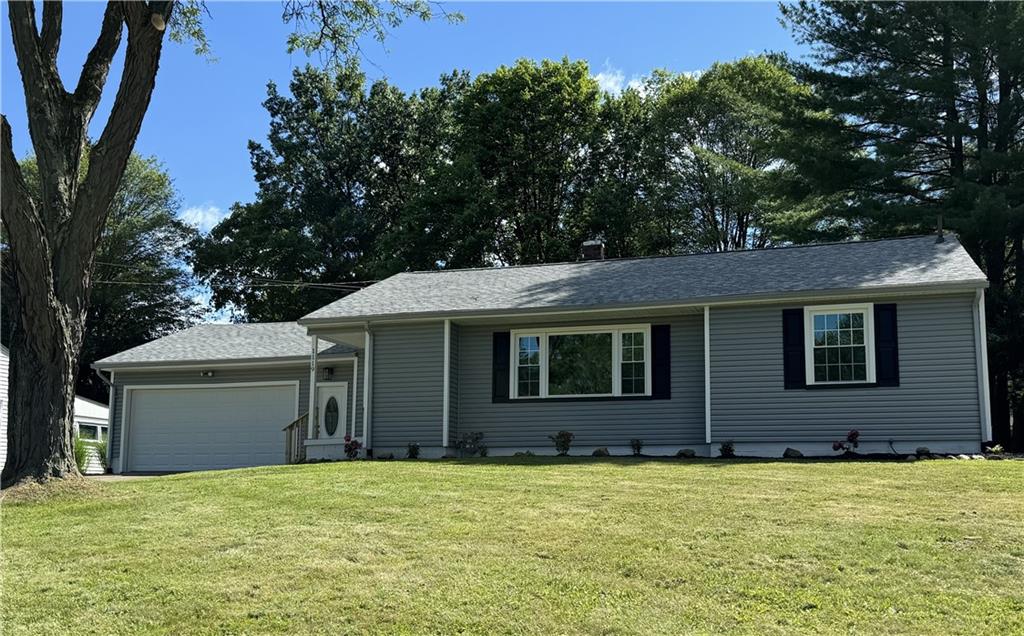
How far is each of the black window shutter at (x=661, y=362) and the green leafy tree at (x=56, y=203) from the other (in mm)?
8809

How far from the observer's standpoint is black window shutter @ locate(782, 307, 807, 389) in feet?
48.8

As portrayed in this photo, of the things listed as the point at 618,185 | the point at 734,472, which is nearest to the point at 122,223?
the point at 618,185

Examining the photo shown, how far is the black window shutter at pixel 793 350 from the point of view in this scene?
14.9 m

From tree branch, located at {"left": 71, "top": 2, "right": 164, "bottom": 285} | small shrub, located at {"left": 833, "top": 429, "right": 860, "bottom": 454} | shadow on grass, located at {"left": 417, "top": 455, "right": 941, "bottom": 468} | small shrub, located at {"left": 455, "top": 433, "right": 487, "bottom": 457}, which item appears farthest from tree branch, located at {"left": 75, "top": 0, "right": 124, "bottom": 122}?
small shrub, located at {"left": 833, "top": 429, "right": 860, "bottom": 454}

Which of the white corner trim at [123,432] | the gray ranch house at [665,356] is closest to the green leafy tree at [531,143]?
the gray ranch house at [665,356]

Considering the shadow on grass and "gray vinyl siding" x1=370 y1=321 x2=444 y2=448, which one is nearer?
the shadow on grass

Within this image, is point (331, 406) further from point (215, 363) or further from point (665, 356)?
point (665, 356)

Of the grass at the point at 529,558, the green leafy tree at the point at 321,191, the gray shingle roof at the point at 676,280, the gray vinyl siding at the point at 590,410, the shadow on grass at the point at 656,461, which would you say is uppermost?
the green leafy tree at the point at 321,191

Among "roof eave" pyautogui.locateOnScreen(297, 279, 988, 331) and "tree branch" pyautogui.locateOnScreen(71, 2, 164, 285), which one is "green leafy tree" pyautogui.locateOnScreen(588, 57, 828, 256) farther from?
"tree branch" pyautogui.locateOnScreen(71, 2, 164, 285)

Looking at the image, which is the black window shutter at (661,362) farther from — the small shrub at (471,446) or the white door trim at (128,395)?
the white door trim at (128,395)

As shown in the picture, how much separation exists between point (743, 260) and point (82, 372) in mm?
33128

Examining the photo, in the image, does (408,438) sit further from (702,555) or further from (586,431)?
(702,555)

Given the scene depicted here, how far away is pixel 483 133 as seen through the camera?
34375 millimetres

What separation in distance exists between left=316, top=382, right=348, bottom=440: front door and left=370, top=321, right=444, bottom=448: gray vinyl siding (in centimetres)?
251
